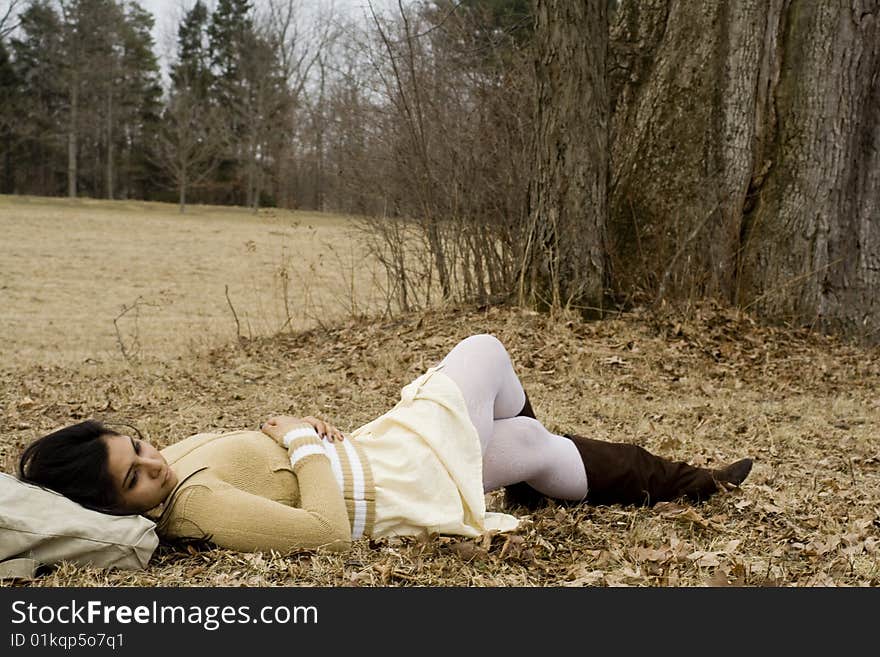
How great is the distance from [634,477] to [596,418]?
275cm

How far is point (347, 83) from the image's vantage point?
37.0 feet

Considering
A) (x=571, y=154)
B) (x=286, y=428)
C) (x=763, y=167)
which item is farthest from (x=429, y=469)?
(x=763, y=167)

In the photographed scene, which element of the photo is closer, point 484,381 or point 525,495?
point 484,381

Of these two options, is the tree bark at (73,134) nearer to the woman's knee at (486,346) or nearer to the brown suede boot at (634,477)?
the woman's knee at (486,346)

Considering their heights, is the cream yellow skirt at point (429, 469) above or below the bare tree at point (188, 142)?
below

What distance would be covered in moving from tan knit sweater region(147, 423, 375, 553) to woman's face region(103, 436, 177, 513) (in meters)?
0.06

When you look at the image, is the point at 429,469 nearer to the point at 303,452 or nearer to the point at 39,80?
the point at 303,452

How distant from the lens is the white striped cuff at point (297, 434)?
3.60 meters

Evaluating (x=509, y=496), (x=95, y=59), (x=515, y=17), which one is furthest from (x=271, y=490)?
(x=95, y=59)

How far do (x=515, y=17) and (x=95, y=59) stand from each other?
3745 cm

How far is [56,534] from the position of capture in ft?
10.3

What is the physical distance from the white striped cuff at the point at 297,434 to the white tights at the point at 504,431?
62 cm

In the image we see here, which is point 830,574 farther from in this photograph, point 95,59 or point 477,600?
point 95,59

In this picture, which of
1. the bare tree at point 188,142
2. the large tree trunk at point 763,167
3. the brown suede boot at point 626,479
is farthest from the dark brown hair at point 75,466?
the bare tree at point 188,142
